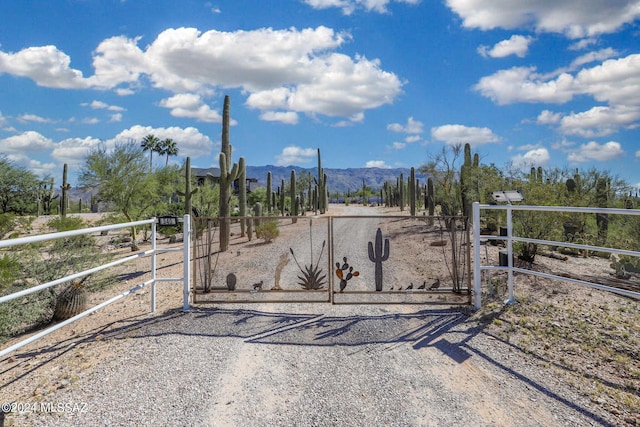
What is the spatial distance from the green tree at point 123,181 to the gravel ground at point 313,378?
17.3m

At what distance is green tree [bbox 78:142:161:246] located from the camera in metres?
21.1

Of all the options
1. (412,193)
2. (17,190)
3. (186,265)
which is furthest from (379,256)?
(17,190)

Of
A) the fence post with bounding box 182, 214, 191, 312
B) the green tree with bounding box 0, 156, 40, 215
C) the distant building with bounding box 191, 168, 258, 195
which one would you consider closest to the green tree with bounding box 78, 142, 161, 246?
the distant building with bounding box 191, 168, 258, 195

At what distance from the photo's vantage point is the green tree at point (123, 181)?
21.1 m

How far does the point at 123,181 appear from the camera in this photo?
2152cm

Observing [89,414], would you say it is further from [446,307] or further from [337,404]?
[446,307]

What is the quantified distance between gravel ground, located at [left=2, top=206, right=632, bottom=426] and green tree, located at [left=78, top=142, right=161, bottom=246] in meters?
17.3

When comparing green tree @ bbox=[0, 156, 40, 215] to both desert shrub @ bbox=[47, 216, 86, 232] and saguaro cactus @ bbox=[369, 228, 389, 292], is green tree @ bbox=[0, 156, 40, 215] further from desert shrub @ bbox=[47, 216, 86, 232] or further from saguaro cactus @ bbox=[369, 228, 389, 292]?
saguaro cactus @ bbox=[369, 228, 389, 292]

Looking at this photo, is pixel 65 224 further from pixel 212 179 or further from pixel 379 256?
pixel 379 256

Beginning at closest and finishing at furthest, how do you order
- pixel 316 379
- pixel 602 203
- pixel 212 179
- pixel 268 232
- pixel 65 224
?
pixel 316 379, pixel 65 224, pixel 268 232, pixel 212 179, pixel 602 203

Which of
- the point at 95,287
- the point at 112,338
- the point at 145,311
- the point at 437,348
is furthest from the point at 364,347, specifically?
the point at 95,287

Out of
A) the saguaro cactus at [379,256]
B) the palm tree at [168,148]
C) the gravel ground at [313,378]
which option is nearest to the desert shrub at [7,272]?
the gravel ground at [313,378]

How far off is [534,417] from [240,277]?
17.4ft

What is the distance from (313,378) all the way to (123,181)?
20710mm
